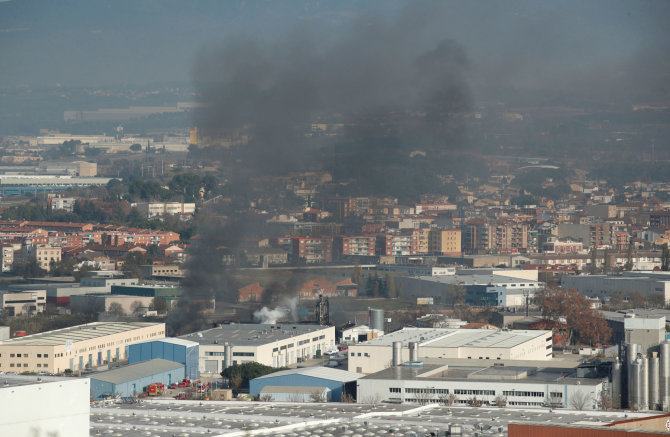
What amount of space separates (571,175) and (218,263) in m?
28.2

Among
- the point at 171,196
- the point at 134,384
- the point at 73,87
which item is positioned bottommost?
the point at 134,384

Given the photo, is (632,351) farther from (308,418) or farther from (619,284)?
(619,284)

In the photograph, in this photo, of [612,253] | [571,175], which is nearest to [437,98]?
[612,253]

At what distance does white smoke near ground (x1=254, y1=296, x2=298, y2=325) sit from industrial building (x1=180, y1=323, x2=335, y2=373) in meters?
1.58

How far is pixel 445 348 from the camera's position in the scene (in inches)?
693

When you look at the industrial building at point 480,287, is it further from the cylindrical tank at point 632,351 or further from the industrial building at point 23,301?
the cylindrical tank at point 632,351

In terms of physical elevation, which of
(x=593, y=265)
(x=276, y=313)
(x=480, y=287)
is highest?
(x=593, y=265)

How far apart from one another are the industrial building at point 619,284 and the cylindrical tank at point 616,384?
13651 mm

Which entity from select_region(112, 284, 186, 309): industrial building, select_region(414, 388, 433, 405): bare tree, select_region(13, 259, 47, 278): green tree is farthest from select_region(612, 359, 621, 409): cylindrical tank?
select_region(13, 259, 47, 278): green tree

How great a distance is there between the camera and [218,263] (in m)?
26.0

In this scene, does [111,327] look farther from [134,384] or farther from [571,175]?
[571,175]

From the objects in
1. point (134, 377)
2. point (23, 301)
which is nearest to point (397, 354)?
point (134, 377)

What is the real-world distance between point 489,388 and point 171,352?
5042 mm

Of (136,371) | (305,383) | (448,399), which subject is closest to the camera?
(448,399)
